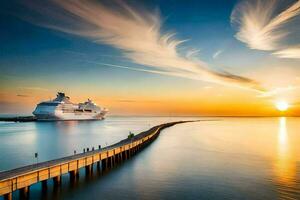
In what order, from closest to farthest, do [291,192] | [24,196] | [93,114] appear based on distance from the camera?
[24,196] → [291,192] → [93,114]

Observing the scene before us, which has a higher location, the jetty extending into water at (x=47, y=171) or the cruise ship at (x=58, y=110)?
the cruise ship at (x=58, y=110)

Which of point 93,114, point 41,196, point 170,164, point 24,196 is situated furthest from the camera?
point 93,114

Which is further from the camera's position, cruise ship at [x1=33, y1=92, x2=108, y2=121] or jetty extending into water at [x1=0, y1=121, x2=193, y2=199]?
cruise ship at [x1=33, y1=92, x2=108, y2=121]

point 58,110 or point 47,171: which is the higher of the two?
point 58,110

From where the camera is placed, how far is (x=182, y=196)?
74.4ft

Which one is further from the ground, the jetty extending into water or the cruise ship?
the cruise ship

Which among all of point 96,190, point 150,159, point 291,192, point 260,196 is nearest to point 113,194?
point 96,190

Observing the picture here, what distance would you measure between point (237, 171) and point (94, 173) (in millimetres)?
14800

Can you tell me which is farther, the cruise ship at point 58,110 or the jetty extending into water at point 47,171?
the cruise ship at point 58,110

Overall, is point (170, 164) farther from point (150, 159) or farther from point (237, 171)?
point (237, 171)

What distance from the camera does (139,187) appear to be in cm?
2531

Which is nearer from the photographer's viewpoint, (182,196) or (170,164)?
(182,196)

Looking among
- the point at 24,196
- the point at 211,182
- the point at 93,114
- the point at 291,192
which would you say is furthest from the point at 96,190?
the point at 93,114

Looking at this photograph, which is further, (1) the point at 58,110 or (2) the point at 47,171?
(1) the point at 58,110
